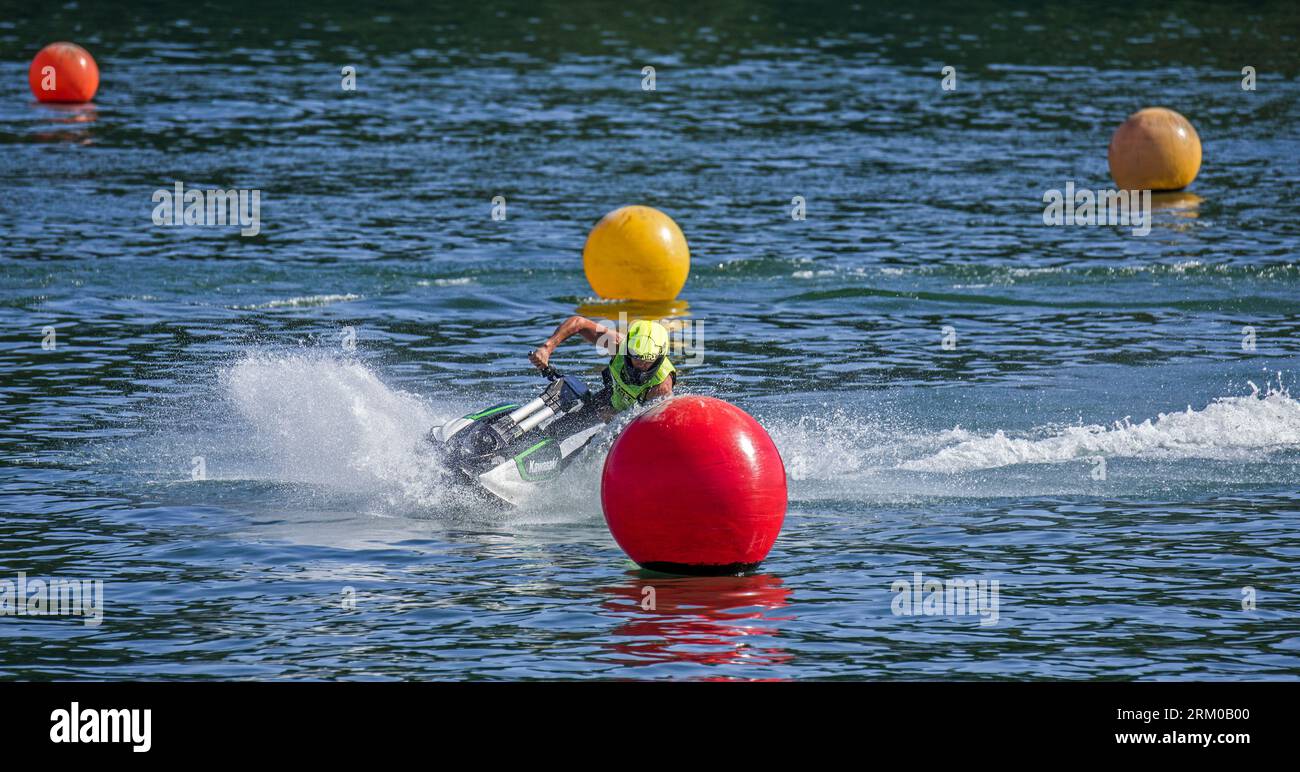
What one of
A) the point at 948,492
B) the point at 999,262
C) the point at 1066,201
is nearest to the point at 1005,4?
the point at 1066,201

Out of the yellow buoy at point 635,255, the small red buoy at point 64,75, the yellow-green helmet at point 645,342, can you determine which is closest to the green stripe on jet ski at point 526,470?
the yellow-green helmet at point 645,342

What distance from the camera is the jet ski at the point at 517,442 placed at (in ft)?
50.9

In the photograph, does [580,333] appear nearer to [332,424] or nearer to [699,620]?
[332,424]

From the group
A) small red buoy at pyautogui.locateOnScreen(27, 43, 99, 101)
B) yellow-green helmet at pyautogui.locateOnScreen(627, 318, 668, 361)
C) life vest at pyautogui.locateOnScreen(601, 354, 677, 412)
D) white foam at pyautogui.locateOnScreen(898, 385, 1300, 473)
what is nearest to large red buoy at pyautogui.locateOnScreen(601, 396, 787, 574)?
yellow-green helmet at pyautogui.locateOnScreen(627, 318, 668, 361)

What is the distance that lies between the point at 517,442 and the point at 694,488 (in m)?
3.17

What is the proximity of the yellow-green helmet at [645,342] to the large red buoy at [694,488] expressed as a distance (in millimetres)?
2337

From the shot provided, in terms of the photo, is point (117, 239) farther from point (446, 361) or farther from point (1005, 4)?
point (1005, 4)

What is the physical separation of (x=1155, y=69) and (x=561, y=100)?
1368 cm

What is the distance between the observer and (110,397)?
19.4 m

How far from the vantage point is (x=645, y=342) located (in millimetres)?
15609

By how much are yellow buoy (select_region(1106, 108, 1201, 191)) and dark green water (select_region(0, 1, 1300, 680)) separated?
759 millimetres

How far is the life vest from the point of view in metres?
15.8

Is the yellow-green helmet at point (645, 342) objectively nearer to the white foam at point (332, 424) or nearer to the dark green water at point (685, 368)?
the dark green water at point (685, 368)

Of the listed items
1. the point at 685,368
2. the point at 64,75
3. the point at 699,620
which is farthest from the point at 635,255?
the point at 64,75
